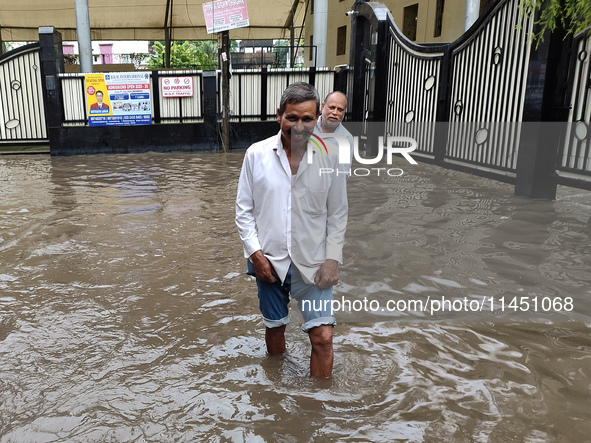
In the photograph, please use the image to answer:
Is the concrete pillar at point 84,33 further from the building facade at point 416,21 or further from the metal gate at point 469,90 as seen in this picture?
the metal gate at point 469,90

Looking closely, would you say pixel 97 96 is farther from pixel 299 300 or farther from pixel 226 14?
pixel 299 300

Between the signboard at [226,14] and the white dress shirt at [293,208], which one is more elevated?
the signboard at [226,14]

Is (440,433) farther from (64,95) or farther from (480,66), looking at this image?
(64,95)

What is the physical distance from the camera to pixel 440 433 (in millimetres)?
2516

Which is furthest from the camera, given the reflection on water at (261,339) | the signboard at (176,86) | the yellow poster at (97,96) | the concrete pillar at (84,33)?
the concrete pillar at (84,33)

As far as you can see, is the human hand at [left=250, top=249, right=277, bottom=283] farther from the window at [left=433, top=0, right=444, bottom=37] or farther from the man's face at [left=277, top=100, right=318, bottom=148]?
the window at [left=433, top=0, right=444, bottom=37]

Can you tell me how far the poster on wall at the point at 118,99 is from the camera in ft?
42.1

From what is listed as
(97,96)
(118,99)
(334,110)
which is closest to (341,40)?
(118,99)

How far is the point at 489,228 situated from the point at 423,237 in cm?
84

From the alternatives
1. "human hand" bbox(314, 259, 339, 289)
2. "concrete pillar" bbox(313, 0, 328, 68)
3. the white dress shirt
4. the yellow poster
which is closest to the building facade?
"concrete pillar" bbox(313, 0, 328, 68)

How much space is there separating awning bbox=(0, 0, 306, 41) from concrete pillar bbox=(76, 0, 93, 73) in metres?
6.03

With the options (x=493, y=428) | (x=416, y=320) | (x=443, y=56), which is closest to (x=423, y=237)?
(x=416, y=320)

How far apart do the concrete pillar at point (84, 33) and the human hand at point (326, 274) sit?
12.9m

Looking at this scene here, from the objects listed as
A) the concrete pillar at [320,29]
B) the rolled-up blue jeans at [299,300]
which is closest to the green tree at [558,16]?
the rolled-up blue jeans at [299,300]
